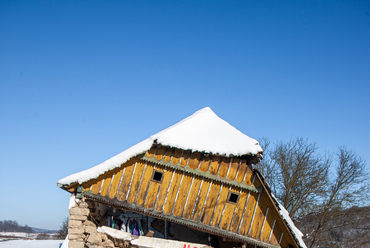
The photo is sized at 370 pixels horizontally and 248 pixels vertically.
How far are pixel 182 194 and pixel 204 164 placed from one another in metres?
1.42

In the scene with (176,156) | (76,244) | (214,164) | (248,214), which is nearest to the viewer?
(76,244)

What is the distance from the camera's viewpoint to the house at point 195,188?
11383mm

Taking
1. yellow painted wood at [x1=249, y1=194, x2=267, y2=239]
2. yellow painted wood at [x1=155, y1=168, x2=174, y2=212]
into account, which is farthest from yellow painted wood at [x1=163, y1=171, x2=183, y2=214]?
yellow painted wood at [x1=249, y1=194, x2=267, y2=239]

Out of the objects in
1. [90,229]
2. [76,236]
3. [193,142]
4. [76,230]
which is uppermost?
[193,142]

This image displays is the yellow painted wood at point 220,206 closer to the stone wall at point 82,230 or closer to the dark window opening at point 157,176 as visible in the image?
the dark window opening at point 157,176

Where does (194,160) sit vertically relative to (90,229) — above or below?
above

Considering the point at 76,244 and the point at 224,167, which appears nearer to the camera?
the point at 76,244

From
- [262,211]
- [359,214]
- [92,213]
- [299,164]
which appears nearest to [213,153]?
[262,211]

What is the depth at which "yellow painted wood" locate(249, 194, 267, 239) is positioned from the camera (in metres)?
11.3

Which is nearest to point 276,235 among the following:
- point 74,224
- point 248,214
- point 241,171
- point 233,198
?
point 248,214

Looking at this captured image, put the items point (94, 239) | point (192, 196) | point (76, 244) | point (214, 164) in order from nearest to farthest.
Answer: point (76, 244), point (94, 239), point (192, 196), point (214, 164)

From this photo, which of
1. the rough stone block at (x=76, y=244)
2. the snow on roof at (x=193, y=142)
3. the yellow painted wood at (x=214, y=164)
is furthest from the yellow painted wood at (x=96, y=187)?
the yellow painted wood at (x=214, y=164)

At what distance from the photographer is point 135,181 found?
466 inches

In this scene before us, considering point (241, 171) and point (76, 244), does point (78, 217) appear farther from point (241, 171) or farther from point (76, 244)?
point (241, 171)
